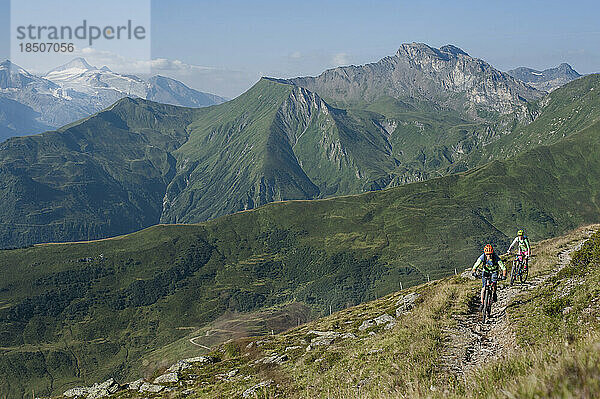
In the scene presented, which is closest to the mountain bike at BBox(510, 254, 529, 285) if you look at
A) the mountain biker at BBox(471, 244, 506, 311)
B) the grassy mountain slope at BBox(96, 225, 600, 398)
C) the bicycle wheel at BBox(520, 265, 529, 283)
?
the bicycle wheel at BBox(520, 265, 529, 283)

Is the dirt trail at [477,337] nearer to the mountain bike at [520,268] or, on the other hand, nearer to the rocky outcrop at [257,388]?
the mountain bike at [520,268]

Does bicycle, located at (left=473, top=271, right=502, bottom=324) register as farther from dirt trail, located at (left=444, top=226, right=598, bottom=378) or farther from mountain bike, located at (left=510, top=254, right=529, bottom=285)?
mountain bike, located at (left=510, top=254, right=529, bottom=285)

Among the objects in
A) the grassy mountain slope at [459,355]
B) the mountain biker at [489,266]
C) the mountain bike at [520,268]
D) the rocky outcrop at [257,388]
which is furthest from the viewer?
the mountain bike at [520,268]

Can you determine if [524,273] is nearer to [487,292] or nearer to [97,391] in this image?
[487,292]

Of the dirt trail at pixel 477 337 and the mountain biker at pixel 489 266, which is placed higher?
the mountain biker at pixel 489 266

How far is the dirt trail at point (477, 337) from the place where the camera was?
16.6 m

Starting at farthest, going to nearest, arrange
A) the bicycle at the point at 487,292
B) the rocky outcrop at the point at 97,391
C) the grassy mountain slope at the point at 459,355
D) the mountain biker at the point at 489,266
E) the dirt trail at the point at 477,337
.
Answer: the rocky outcrop at the point at 97,391
the bicycle at the point at 487,292
the mountain biker at the point at 489,266
the dirt trail at the point at 477,337
the grassy mountain slope at the point at 459,355

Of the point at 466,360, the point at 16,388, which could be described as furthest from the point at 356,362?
the point at 16,388

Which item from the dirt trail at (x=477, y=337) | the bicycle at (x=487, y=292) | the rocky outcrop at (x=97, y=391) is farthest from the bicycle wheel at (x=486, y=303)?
the rocky outcrop at (x=97, y=391)

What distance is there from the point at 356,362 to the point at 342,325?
71.8 ft

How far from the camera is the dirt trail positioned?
1664 centimetres

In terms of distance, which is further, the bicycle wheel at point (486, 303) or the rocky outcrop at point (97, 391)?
the rocky outcrop at point (97, 391)

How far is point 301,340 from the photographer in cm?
3691

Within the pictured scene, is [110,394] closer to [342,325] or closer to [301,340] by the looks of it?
[301,340]
